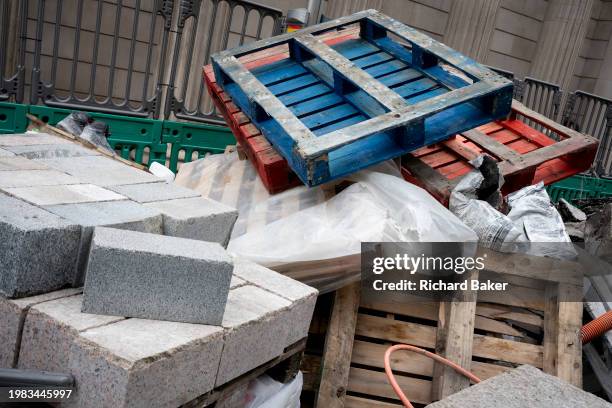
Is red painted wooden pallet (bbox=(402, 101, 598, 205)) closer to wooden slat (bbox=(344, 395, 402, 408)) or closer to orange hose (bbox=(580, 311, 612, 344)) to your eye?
orange hose (bbox=(580, 311, 612, 344))

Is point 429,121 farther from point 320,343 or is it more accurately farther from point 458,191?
point 320,343

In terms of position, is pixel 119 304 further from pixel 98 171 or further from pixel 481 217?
pixel 481 217

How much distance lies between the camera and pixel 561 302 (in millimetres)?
3535

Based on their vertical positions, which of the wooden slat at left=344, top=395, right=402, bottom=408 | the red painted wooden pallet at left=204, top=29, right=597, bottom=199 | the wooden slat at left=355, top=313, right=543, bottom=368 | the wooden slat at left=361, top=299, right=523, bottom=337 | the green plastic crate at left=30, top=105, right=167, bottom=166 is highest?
the red painted wooden pallet at left=204, top=29, right=597, bottom=199

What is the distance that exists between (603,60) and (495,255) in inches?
470

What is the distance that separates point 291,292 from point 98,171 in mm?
1171

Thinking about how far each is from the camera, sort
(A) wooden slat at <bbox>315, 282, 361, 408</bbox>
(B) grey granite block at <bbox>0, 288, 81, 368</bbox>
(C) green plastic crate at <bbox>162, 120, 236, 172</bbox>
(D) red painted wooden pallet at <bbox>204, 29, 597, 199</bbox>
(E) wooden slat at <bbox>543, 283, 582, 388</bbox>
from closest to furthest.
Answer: (B) grey granite block at <bbox>0, 288, 81, 368</bbox> < (A) wooden slat at <bbox>315, 282, 361, 408</bbox> < (E) wooden slat at <bbox>543, 283, 582, 388</bbox> < (D) red painted wooden pallet at <bbox>204, 29, 597, 199</bbox> < (C) green plastic crate at <bbox>162, 120, 236, 172</bbox>

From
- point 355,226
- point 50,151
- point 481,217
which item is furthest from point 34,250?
point 481,217

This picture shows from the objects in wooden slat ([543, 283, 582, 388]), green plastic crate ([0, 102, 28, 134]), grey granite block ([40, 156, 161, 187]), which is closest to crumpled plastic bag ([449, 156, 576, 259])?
wooden slat ([543, 283, 582, 388])

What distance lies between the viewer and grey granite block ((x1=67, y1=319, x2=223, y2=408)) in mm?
1714

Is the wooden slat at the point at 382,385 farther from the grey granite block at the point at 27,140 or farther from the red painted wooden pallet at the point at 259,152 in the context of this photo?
the grey granite block at the point at 27,140

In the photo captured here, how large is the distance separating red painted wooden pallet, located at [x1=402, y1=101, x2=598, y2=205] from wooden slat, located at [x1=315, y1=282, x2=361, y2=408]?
91 centimetres

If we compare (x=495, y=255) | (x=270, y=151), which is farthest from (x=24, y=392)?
(x=495, y=255)

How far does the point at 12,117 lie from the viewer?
4.14 m
